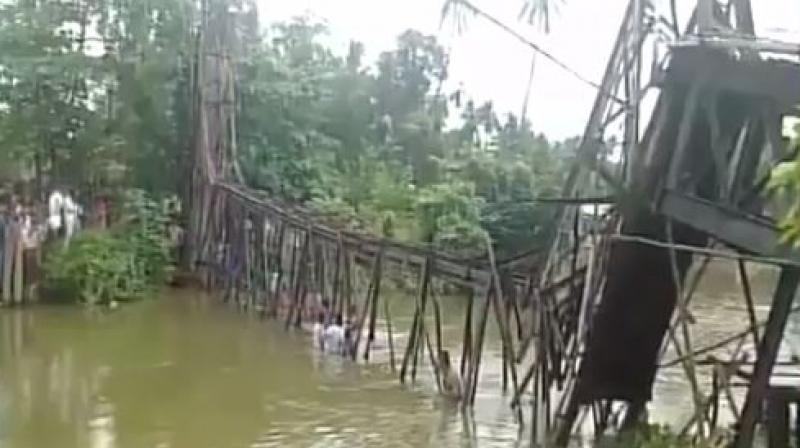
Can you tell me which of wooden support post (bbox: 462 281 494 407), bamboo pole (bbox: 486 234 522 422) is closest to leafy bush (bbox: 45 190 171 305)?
wooden support post (bbox: 462 281 494 407)

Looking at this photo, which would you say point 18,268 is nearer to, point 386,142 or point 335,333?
point 335,333

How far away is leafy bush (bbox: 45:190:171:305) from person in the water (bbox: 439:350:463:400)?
22.6ft

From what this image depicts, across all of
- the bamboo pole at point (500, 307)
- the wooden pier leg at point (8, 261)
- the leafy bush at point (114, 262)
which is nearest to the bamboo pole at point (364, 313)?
the bamboo pole at point (500, 307)

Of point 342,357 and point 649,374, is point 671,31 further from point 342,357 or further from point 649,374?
point 342,357

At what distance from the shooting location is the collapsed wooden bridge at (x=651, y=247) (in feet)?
22.2

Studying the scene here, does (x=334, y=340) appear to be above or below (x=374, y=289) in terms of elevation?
below

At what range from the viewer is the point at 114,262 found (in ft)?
56.7

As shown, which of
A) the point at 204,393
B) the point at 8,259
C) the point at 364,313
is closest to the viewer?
the point at 204,393

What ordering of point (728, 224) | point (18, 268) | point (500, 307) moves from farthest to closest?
point (18, 268) < point (500, 307) < point (728, 224)

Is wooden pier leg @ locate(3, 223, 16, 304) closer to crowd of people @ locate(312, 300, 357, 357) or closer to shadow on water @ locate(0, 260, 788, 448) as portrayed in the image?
shadow on water @ locate(0, 260, 788, 448)

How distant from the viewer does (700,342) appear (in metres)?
14.3

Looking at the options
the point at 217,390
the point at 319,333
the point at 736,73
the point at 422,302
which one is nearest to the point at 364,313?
the point at 319,333

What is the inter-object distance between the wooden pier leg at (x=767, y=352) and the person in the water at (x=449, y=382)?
438 cm

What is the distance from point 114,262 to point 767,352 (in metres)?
11.9
